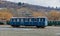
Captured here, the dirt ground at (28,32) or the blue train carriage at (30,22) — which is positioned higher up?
the dirt ground at (28,32)

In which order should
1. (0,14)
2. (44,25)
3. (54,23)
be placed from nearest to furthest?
(44,25) < (54,23) < (0,14)

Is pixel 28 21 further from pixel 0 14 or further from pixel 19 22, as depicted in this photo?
pixel 0 14

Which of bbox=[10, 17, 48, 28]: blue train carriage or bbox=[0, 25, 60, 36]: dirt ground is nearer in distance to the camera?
bbox=[0, 25, 60, 36]: dirt ground

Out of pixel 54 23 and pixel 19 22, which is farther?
pixel 54 23

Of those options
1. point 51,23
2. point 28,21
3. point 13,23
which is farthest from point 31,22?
point 51,23

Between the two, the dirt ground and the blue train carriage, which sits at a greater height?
the dirt ground

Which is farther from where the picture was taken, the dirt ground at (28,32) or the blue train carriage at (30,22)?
the blue train carriage at (30,22)

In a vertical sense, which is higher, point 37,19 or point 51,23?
point 37,19

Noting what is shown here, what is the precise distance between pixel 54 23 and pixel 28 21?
1313 cm

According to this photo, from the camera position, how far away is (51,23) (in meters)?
50.9

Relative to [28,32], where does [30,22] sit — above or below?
below

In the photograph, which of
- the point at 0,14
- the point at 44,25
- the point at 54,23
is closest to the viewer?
the point at 44,25

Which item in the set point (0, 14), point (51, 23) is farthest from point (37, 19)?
point (0, 14)

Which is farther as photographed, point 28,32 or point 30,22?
point 30,22
